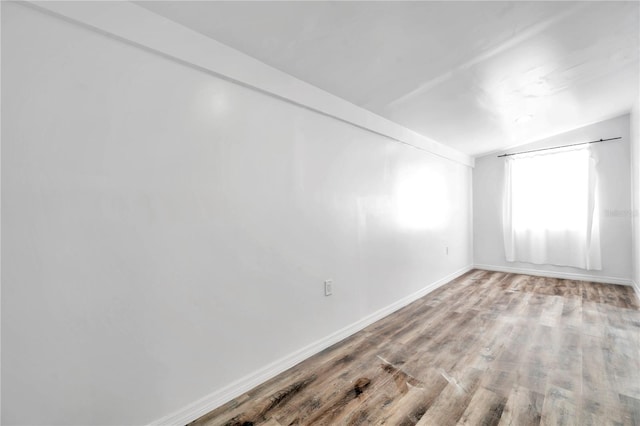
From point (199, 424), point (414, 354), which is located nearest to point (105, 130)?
point (199, 424)

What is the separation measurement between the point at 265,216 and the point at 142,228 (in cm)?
73

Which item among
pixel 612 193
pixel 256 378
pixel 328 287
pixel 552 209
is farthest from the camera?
pixel 552 209

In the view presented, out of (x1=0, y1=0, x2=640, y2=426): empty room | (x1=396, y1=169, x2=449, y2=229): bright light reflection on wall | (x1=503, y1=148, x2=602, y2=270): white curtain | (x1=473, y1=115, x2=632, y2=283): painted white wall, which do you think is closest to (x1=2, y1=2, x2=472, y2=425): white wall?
(x1=0, y1=0, x2=640, y2=426): empty room

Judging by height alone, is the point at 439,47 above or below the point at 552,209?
above

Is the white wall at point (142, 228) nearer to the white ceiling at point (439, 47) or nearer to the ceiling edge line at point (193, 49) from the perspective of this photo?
the ceiling edge line at point (193, 49)

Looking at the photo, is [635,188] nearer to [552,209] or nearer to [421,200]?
[552,209]

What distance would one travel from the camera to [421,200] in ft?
12.2

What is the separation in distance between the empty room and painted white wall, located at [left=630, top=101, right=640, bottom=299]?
54cm

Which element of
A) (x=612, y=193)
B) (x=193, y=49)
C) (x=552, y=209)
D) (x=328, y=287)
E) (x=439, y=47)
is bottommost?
(x=328, y=287)

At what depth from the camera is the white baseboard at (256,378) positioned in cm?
150

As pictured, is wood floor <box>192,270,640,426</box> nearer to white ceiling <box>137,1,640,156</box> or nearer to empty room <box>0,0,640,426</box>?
empty room <box>0,0,640,426</box>

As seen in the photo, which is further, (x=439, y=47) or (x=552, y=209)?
(x=552, y=209)

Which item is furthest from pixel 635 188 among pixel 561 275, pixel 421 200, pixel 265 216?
pixel 265 216

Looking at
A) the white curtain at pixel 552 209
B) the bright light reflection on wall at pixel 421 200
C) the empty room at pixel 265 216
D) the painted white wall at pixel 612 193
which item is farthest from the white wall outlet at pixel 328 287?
the painted white wall at pixel 612 193
